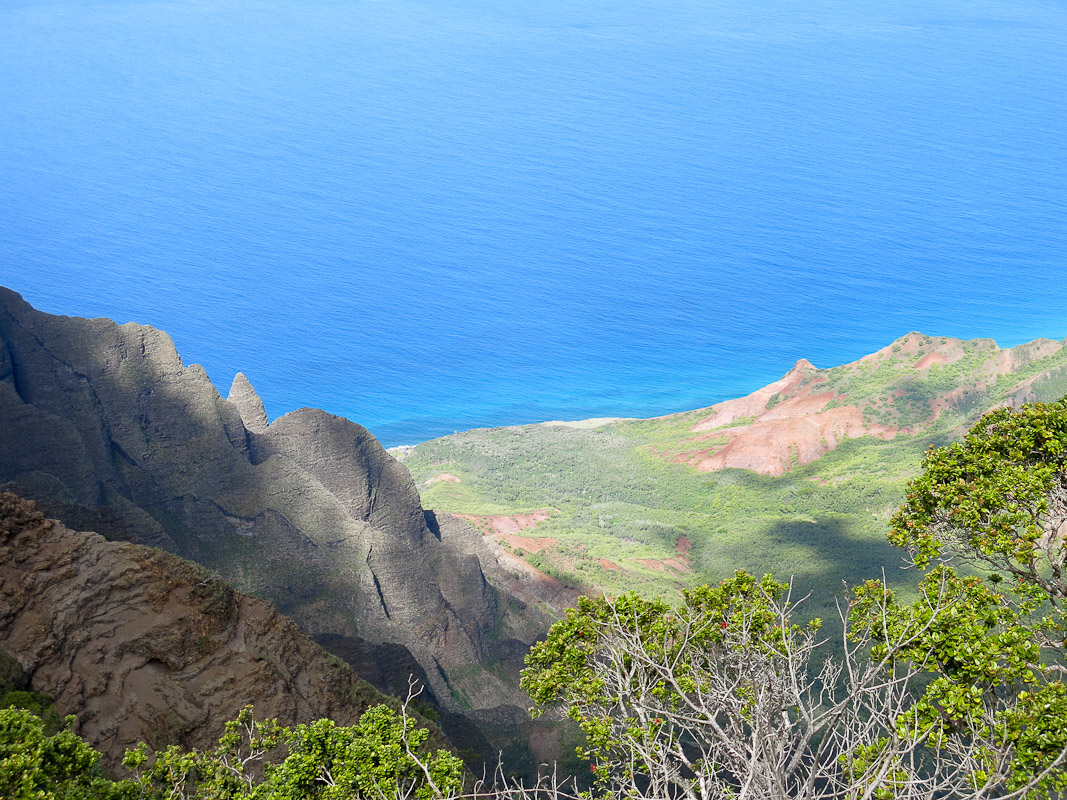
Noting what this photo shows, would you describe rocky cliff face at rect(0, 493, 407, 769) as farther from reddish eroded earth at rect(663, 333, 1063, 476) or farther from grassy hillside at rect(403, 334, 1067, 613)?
reddish eroded earth at rect(663, 333, 1063, 476)

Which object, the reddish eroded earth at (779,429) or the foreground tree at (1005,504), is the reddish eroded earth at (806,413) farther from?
the foreground tree at (1005,504)

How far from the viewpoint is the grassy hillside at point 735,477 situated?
234 feet

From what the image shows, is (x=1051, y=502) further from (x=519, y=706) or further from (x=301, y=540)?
(x=301, y=540)

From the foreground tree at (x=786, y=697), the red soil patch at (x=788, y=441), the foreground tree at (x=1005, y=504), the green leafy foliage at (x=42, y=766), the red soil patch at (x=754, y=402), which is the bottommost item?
the foreground tree at (x=786, y=697)

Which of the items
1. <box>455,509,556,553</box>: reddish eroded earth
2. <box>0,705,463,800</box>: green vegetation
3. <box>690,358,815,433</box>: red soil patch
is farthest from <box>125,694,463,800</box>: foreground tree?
<box>690,358,815,433</box>: red soil patch

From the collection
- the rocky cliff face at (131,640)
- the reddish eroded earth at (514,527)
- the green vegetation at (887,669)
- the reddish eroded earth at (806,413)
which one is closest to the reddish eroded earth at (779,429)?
the reddish eroded earth at (806,413)

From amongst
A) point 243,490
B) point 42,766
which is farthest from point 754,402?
point 42,766

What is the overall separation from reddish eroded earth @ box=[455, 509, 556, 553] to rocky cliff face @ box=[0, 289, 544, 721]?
41.2ft

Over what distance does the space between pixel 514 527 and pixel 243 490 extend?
111 ft

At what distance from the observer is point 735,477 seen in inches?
3583

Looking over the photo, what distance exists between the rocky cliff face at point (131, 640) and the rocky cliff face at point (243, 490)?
19.5 m

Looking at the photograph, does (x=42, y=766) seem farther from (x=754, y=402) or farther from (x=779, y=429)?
(x=754, y=402)

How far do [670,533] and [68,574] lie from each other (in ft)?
208

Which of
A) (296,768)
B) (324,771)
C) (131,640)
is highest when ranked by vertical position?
(131,640)
